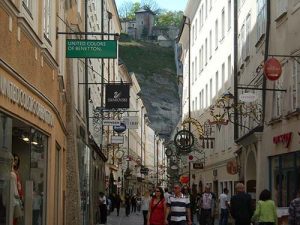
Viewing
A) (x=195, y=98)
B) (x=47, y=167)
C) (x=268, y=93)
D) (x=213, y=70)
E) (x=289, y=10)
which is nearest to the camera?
(x=47, y=167)

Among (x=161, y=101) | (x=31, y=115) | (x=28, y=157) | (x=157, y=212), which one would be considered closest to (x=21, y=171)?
(x=28, y=157)

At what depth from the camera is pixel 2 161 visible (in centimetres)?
1177

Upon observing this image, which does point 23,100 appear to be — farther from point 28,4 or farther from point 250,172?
point 250,172

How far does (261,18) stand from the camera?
28125 millimetres

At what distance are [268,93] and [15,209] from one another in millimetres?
15275

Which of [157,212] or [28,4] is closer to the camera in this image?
[28,4]

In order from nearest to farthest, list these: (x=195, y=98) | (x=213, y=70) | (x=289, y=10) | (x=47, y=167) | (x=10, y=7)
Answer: (x=10, y=7)
(x=47, y=167)
(x=289, y=10)
(x=213, y=70)
(x=195, y=98)

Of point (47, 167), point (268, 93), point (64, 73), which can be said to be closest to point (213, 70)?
point (268, 93)

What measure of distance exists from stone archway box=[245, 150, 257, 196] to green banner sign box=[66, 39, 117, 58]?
1459 centimetres

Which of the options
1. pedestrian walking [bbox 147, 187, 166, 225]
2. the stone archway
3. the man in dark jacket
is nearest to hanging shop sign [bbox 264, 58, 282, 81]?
the man in dark jacket

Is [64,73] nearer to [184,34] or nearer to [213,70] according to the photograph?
[213,70]

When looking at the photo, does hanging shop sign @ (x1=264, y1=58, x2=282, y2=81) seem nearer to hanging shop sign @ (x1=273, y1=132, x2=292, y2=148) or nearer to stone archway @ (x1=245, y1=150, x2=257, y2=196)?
hanging shop sign @ (x1=273, y1=132, x2=292, y2=148)

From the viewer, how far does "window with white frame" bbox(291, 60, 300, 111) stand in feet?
72.2

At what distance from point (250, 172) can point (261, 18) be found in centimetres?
701
